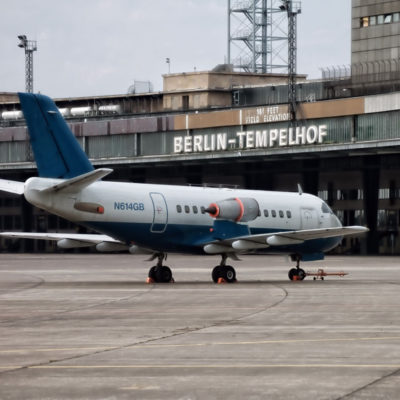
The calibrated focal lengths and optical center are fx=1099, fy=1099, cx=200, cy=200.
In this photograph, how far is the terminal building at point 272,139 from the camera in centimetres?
7962

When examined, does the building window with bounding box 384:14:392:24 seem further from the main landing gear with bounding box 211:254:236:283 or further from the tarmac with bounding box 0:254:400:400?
the tarmac with bounding box 0:254:400:400

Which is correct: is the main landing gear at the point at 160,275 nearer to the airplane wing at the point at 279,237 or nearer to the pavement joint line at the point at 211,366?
the airplane wing at the point at 279,237

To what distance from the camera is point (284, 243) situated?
41.2 meters

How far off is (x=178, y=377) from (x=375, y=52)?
87.5 metres

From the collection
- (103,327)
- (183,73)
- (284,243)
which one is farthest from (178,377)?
(183,73)

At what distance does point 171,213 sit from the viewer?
40.2 metres

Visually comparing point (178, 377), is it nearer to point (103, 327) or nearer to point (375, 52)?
point (103, 327)

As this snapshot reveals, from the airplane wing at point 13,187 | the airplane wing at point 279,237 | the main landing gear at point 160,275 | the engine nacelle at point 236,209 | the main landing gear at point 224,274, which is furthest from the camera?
the engine nacelle at point 236,209

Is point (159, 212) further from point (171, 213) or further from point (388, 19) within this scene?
point (388, 19)

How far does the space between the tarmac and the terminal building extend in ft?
145

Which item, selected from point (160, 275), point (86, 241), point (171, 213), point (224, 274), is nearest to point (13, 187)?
point (86, 241)

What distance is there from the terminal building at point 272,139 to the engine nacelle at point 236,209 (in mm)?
32764

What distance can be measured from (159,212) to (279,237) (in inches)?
184

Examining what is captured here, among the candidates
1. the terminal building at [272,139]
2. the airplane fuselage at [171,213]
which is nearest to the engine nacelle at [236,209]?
the airplane fuselage at [171,213]
